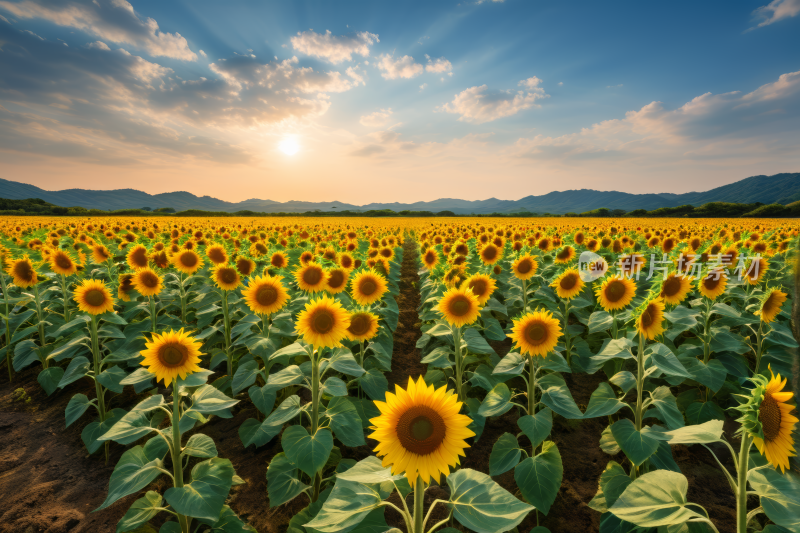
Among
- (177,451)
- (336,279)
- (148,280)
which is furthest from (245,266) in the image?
(177,451)

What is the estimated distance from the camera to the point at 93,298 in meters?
4.46

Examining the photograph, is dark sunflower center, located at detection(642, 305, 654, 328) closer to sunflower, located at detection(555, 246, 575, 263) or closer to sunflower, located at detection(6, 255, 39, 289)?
sunflower, located at detection(555, 246, 575, 263)

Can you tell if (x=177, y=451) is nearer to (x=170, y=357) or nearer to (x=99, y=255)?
(x=170, y=357)

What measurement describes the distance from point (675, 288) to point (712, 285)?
0.75m

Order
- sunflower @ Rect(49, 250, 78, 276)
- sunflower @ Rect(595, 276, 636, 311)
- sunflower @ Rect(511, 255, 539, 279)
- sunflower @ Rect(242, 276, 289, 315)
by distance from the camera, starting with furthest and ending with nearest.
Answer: sunflower @ Rect(511, 255, 539, 279) < sunflower @ Rect(49, 250, 78, 276) < sunflower @ Rect(595, 276, 636, 311) < sunflower @ Rect(242, 276, 289, 315)

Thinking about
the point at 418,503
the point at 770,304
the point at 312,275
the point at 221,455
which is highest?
the point at 312,275

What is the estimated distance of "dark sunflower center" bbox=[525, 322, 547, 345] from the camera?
3902 millimetres

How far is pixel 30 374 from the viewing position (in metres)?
5.86

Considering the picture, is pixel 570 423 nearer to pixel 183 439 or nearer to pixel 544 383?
pixel 544 383

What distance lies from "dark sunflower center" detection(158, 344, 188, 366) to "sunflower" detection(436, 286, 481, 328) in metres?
2.77

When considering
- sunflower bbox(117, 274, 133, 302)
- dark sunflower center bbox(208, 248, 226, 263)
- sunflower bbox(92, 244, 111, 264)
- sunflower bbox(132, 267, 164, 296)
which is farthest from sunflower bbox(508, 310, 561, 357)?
sunflower bbox(92, 244, 111, 264)

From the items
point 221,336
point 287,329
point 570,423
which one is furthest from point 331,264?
point 570,423

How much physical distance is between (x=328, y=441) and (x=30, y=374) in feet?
21.0

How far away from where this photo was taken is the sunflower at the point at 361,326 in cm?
392
